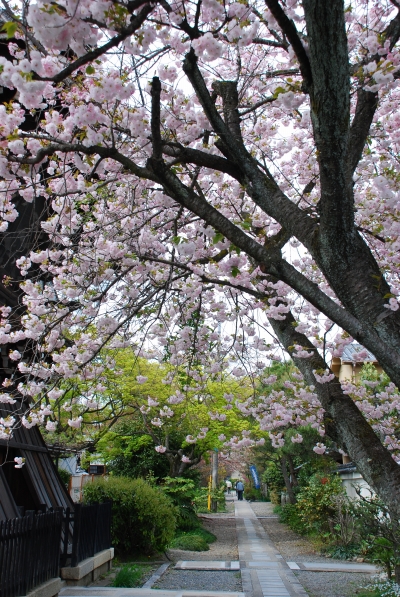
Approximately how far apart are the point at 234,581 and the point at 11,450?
4.55 meters

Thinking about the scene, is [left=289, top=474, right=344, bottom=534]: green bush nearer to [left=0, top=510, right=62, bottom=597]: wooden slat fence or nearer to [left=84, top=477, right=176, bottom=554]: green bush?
[left=84, top=477, right=176, bottom=554]: green bush

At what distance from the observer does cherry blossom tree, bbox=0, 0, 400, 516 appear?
122 inches

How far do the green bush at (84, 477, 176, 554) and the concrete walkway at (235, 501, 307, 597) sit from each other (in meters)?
1.85

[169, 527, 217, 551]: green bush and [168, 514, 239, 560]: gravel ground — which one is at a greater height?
[169, 527, 217, 551]: green bush

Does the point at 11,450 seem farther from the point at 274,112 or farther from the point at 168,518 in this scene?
the point at 274,112

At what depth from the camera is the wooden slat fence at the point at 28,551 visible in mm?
5715

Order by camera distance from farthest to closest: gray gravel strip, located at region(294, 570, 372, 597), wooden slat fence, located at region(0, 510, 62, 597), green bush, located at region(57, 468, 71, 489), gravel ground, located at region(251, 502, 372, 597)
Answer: green bush, located at region(57, 468, 71, 489) < gravel ground, located at region(251, 502, 372, 597) < gray gravel strip, located at region(294, 570, 372, 597) < wooden slat fence, located at region(0, 510, 62, 597)

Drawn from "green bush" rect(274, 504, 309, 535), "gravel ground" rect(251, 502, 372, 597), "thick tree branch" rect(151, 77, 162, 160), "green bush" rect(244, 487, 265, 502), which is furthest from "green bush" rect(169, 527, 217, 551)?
"green bush" rect(244, 487, 265, 502)

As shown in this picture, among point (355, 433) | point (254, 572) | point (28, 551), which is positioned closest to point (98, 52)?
point (355, 433)

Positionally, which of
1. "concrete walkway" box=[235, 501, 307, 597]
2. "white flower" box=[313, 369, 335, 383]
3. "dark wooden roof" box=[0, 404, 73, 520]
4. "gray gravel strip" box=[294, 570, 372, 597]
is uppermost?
"white flower" box=[313, 369, 335, 383]

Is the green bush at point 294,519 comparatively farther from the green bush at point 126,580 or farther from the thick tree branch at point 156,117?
the thick tree branch at point 156,117

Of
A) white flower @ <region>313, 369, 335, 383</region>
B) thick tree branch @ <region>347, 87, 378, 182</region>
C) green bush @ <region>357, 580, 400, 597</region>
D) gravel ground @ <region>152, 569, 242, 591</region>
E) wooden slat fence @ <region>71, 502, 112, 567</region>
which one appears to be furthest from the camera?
gravel ground @ <region>152, 569, 242, 591</region>

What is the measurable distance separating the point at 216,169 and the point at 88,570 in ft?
23.1

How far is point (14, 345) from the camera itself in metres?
8.98
